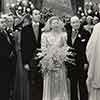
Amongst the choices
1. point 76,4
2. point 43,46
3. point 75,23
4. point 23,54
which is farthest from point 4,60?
point 76,4

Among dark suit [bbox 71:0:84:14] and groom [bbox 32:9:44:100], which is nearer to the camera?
groom [bbox 32:9:44:100]

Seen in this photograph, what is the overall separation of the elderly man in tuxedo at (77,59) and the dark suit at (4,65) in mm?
1328

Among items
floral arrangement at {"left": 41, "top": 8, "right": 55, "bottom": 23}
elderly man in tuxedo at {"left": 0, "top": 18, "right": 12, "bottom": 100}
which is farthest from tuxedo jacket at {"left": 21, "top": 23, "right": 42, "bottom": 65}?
floral arrangement at {"left": 41, "top": 8, "right": 55, "bottom": 23}

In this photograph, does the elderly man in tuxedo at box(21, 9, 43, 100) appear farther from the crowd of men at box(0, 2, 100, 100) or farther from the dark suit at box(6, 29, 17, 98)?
the dark suit at box(6, 29, 17, 98)

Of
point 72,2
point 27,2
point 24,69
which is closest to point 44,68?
point 24,69

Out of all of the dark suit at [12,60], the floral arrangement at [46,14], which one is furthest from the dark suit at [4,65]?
the floral arrangement at [46,14]

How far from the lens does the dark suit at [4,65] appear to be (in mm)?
9242

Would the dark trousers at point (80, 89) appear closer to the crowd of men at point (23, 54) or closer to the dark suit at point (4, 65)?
the crowd of men at point (23, 54)

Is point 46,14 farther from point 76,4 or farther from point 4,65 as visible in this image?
point 4,65

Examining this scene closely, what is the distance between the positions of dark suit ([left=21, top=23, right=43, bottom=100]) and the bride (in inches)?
9.4

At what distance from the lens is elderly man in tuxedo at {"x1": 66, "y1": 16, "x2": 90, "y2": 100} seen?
30.6ft

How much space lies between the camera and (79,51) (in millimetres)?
9359

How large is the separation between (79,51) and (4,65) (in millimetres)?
1682

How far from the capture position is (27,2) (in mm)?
10859
